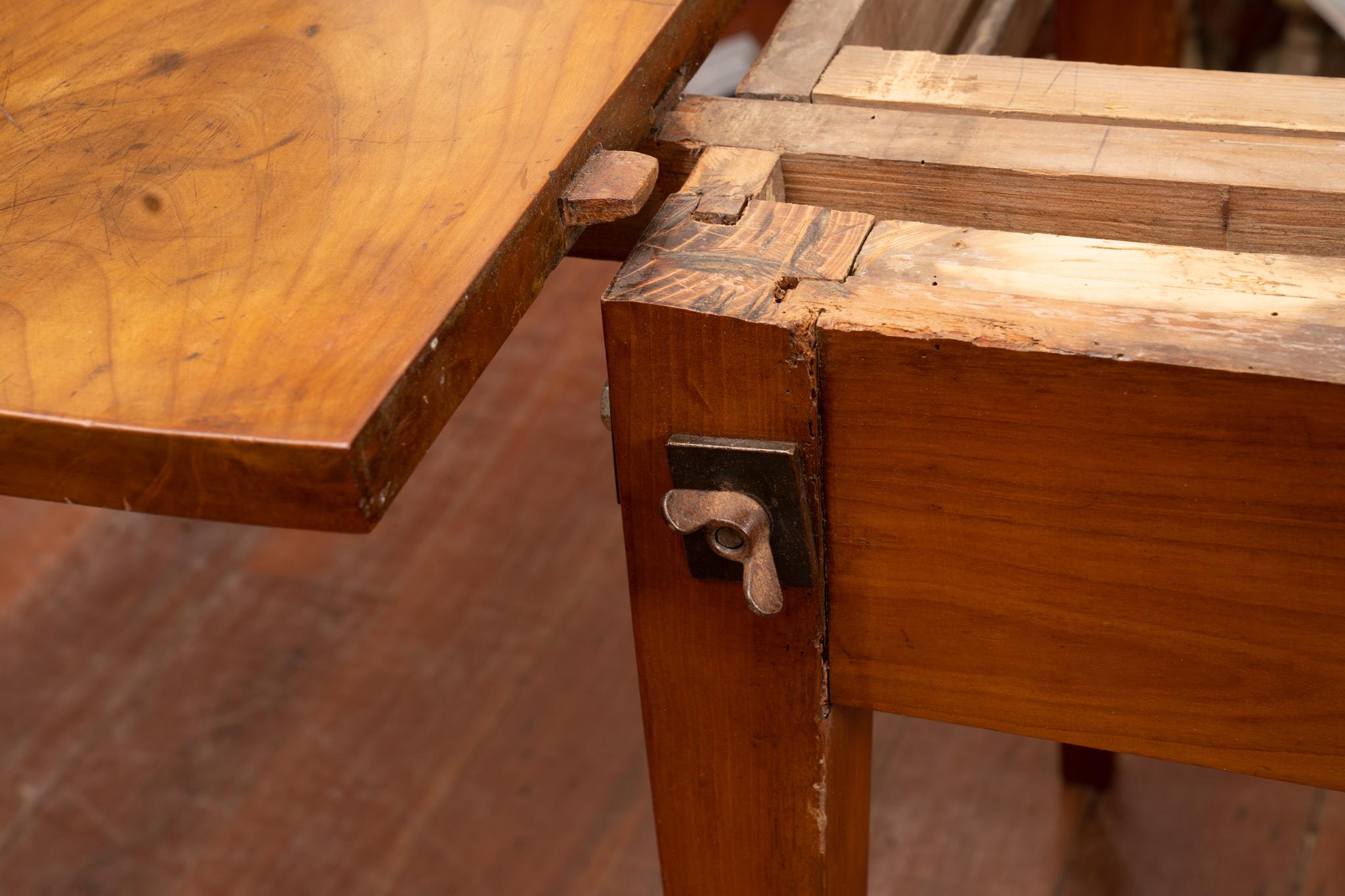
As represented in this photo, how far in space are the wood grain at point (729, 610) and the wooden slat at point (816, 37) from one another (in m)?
0.13

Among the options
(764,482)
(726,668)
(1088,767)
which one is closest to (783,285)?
(764,482)

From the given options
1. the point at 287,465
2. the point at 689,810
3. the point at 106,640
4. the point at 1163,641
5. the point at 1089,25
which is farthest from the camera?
the point at 106,640

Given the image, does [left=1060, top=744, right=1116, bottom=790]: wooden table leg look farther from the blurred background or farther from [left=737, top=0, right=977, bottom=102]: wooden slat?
[left=737, top=0, right=977, bottom=102]: wooden slat

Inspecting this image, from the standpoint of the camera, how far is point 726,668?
0.60m

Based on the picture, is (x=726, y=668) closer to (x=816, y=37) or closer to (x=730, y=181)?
(x=730, y=181)

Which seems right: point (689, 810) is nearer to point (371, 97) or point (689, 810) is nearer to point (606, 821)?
point (371, 97)

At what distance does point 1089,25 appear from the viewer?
1.25 metres

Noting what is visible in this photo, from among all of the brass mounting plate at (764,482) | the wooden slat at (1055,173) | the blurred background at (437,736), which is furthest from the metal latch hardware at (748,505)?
the blurred background at (437,736)

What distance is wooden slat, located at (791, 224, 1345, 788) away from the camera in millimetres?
462

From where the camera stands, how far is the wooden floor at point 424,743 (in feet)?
4.16

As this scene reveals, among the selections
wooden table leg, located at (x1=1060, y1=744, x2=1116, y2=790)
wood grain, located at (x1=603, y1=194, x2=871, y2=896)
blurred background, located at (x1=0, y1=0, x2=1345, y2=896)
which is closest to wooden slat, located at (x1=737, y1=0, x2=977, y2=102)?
wood grain, located at (x1=603, y1=194, x2=871, y2=896)

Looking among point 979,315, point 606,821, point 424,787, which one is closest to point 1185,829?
point 606,821

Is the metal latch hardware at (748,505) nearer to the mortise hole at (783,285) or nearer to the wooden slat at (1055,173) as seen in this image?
the mortise hole at (783,285)

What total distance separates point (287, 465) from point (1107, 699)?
13.4 inches
